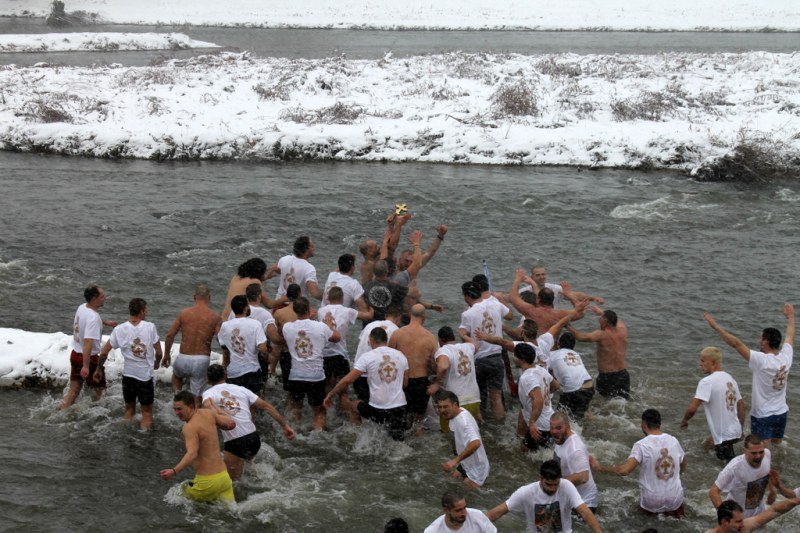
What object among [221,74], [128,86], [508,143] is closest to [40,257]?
[508,143]

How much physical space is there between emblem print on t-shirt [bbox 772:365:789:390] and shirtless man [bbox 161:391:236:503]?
20.2 ft

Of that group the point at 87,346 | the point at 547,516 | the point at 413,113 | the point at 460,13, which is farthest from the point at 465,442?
the point at 460,13

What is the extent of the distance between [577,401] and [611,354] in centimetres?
94

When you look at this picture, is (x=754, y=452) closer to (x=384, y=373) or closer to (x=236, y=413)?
(x=384, y=373)

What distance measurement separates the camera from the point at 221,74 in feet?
111

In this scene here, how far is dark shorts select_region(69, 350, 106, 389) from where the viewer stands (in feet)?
36.9

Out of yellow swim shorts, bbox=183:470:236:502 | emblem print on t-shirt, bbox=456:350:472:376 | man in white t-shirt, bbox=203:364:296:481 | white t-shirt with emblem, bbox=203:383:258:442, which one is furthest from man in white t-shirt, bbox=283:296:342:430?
yellow swim shorts, bbox=183:470:236:502

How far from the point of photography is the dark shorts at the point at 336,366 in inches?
448

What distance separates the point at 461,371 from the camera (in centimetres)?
1052

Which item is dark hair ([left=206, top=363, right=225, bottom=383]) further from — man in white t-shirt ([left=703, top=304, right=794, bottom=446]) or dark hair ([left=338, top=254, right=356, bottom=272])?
man in white t-shirt ([left=703, top=304, right=794, bottom=446])

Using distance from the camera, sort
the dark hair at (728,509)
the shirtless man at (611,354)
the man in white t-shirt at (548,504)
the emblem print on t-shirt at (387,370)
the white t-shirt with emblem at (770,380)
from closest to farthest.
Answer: the dark hair at (728,509), the man in white t-shirt at (548,504), the white t-shirt with emblem at (770,380), the emblem print on t-shirt at (387,370), the shirtless man at (611,354)

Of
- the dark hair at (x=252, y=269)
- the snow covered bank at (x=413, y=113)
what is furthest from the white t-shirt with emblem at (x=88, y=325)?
the snow covered bank at (x=413, y=113)

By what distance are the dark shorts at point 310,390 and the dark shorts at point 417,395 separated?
1099mm

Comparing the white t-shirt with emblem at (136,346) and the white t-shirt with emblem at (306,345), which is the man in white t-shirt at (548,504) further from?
the white t-shirt with emblem at (136,346)
